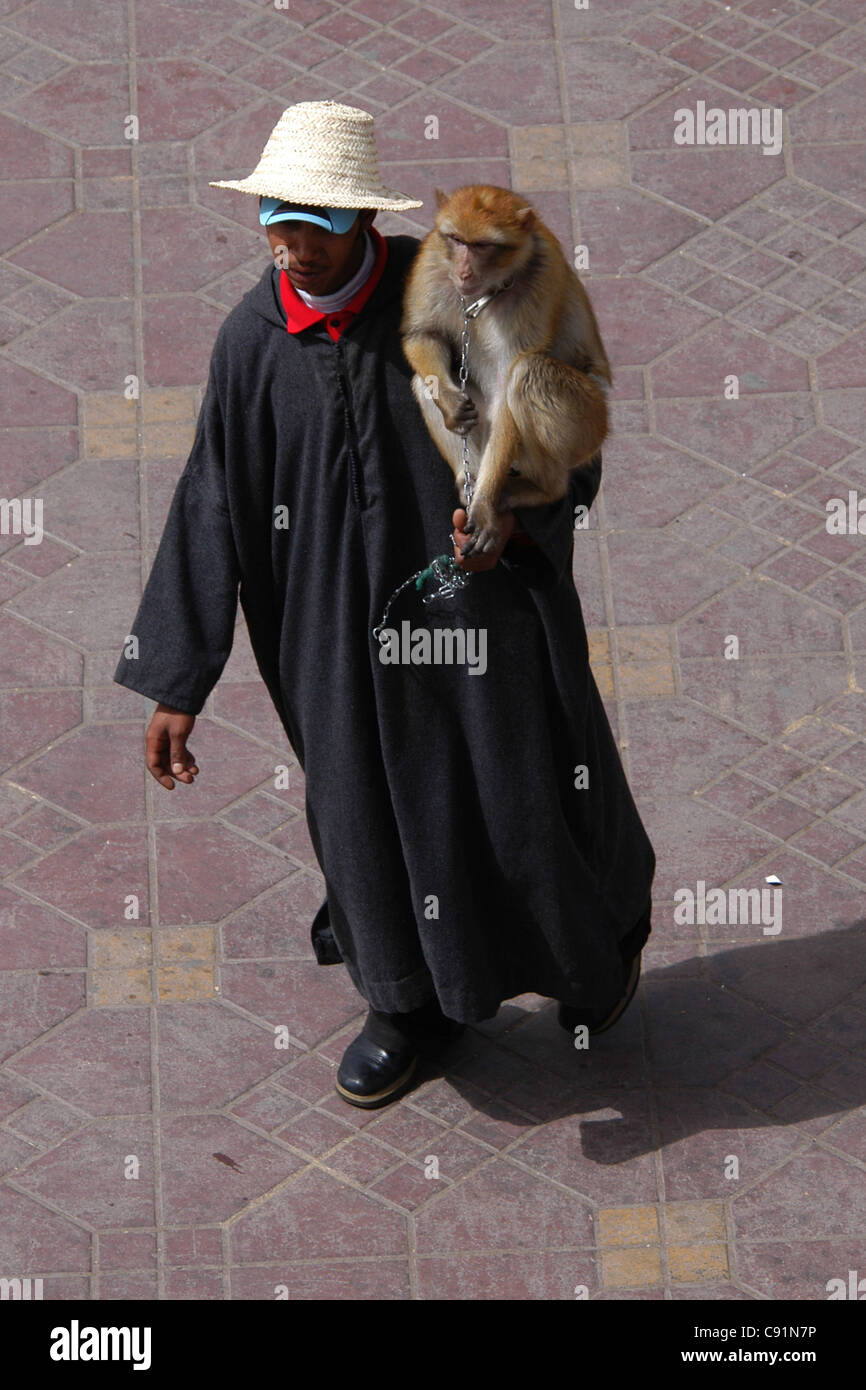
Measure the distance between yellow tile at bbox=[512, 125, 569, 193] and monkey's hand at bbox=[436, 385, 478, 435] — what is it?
373 cm

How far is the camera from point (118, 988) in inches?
211

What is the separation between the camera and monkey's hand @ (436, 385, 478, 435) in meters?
4.09

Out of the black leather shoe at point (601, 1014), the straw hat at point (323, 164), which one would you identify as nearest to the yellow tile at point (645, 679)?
the black leather shoe at point (601, 1014)

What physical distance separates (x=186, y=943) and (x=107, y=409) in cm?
225

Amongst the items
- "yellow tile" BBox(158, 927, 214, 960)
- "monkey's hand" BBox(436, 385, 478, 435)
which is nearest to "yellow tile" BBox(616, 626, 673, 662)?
"yellow tile" BBox(158, 927, 214, 960)

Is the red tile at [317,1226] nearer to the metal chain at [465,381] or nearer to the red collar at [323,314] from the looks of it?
the metal chain at [465,381]

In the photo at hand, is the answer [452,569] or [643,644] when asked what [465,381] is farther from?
[643,644]

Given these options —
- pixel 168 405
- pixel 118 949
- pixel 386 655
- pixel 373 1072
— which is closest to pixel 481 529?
pixel 386 655

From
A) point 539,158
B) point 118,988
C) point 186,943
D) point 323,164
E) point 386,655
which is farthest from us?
point 539,158

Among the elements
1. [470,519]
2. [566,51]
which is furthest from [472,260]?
[566,51]

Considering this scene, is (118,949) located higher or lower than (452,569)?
lower

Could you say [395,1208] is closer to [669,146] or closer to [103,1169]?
[103,1169]

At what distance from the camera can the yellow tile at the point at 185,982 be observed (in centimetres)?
533

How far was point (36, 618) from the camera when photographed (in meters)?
6.32
